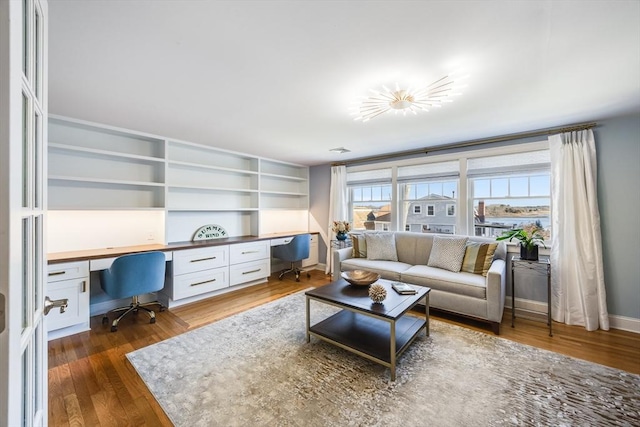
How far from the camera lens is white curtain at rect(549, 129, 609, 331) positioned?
280 centimetres

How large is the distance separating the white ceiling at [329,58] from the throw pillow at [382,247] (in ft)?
6.18

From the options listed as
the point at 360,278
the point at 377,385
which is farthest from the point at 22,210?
the point at 360,278

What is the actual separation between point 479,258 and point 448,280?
0.54 meters

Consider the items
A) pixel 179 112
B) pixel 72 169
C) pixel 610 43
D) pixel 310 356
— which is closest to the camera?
pixel 610 43

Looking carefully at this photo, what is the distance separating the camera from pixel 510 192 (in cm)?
349

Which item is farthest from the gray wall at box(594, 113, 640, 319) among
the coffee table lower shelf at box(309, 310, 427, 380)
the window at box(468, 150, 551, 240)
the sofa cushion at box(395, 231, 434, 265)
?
the coffee table lower shelf at box(309, 310, 427, 380)

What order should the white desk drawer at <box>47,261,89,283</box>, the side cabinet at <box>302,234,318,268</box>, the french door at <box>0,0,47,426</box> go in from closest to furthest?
the french door at <box>0,0,47,426</box>
the white desk drawer at <box>47,261,89,283</box>
the side cabinet at <box>302,234,318,268</box>

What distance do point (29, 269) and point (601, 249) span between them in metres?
4.40

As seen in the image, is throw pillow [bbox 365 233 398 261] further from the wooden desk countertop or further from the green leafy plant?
the wooden desk countertop

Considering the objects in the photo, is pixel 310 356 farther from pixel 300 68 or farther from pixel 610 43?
pixel 610 43

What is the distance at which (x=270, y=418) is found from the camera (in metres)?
1.64

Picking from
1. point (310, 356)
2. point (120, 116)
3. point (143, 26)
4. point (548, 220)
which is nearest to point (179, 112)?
point (120, 116)

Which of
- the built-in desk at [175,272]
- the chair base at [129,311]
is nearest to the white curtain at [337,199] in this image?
the built-in desk at [175,272]

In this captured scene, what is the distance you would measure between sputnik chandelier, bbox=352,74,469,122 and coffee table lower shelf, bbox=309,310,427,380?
1.79 metres
